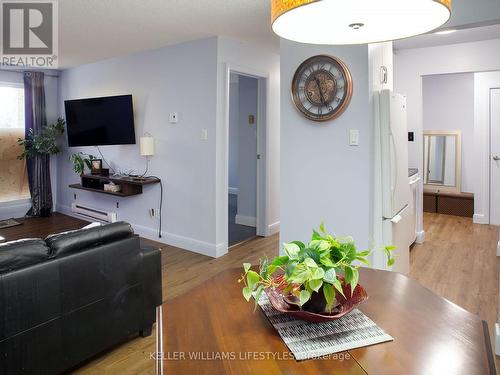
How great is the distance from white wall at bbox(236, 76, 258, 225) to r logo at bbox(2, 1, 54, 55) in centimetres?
239

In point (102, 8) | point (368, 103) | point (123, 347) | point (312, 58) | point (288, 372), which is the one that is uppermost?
point (102, 8)

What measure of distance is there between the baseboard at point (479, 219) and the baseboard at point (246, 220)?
3316 millimetres

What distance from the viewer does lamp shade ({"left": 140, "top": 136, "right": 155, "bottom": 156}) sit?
4.52m

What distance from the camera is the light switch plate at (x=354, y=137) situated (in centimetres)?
282

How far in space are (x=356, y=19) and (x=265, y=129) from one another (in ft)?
12.0

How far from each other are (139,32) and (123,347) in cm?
298

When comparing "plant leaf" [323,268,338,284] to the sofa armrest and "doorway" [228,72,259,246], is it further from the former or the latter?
"doorway" [228,72,259,246]

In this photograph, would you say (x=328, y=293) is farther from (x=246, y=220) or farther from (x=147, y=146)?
(x=246, y=220)

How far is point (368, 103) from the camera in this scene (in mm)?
2752

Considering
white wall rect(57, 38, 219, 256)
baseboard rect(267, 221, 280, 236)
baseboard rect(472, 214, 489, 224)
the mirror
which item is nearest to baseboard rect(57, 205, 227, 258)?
white wall rect(57, 38, 219, 256)

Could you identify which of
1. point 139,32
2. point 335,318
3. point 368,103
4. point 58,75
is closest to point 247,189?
point 139,32

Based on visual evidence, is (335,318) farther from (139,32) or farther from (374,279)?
(139,32)

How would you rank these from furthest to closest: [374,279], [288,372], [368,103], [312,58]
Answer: [312,58], [368,103], [374,279], [288,372]

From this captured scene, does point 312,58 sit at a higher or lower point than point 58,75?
lower
